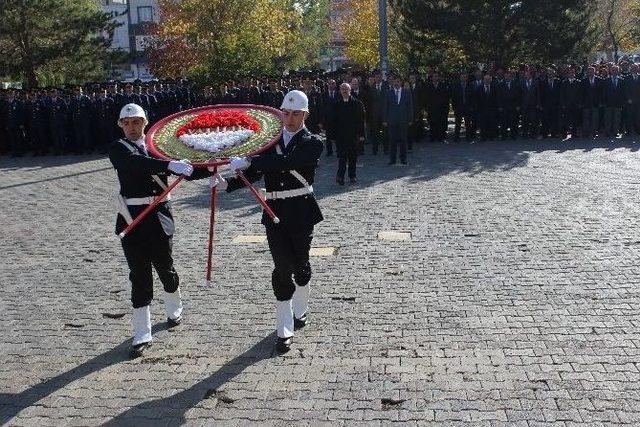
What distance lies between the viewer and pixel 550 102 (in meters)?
20.7

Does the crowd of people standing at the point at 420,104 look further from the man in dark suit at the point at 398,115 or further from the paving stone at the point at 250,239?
→ the paving stone at the point at 250,239

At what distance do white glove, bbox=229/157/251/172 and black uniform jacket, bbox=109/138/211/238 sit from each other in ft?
1.56

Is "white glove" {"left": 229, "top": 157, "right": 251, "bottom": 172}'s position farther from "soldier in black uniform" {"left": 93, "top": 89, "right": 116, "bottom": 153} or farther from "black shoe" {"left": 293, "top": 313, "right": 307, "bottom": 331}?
"soldier in black uniform" {"left": 93, "top": 89, "right": 116, "bottom": 153}

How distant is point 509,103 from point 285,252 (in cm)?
1577

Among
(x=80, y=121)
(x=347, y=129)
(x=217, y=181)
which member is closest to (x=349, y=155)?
(x=347, y=129)

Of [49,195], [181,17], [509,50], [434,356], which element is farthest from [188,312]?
[181,17]

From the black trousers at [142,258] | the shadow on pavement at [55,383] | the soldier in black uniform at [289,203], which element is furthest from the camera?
the black trousers at [142,258]

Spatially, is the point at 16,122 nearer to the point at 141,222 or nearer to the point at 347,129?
the point at 347,129

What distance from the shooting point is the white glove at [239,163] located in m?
5.88

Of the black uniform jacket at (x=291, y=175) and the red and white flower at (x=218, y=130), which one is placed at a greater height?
the red and white flower at (x=218, y=130)

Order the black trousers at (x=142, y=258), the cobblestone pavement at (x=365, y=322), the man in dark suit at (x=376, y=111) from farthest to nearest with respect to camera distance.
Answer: the man in dark suit at (x=376, y=111), the black trousers at (x=142, y=258), the cobblestone pavement at (x=365, y=322)

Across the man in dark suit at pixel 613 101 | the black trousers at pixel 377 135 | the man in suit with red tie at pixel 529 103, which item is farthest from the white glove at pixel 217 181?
the man in dark suit at pixel 613 101

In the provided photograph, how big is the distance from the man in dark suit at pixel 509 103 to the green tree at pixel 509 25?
4.09 m

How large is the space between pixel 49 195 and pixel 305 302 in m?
9.84
